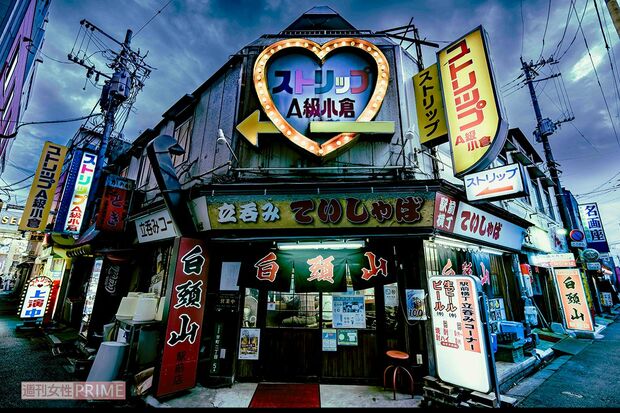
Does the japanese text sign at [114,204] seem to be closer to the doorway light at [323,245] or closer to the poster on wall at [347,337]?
the doorway light at [323,245]

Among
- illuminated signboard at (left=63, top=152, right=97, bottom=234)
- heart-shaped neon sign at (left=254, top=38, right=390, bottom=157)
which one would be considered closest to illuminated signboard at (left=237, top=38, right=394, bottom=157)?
heart-shaped neon sign at (left=254, top=38, right=390, bottom=157)

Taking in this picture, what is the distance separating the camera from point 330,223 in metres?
7.52

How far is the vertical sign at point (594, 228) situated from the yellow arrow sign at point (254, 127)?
3217cm

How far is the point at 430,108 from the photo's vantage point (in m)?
8.80

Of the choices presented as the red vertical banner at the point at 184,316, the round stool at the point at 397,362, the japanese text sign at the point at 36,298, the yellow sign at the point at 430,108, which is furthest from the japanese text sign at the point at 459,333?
the japanese text sign at the point at 36,298

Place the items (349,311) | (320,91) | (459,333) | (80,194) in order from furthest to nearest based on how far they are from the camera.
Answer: (80,194) < (320,91) < (349,311) < (459,333)

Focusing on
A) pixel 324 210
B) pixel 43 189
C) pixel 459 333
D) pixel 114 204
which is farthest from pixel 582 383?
pixel 43 189

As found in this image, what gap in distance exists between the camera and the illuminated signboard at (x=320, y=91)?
830 cm

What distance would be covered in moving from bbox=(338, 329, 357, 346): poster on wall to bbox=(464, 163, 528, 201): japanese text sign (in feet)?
18.4

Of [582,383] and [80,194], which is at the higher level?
[80,194]

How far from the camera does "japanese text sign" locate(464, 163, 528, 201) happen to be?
21.7ft

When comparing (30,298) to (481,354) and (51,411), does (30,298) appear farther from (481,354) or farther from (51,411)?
(481,354)

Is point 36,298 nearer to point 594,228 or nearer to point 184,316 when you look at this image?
point 184,316

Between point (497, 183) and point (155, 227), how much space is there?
1208 centimetres
